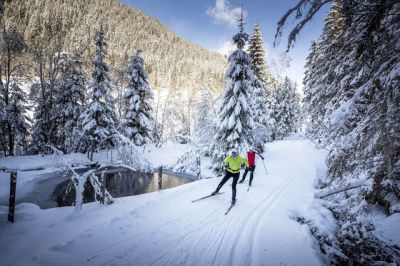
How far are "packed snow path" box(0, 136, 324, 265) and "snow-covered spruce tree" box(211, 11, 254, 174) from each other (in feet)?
26.4

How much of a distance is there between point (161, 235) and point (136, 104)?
72.0 feet

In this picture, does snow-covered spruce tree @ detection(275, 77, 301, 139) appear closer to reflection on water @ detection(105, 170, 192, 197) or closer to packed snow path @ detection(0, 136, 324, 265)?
reflection on water @ detection(105, 170, 192, 197)

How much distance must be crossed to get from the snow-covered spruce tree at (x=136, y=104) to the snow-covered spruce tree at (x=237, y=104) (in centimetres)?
1220

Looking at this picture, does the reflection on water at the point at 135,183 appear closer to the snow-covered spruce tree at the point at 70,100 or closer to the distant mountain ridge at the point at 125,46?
the snow-covered spruce tree at the point at 70,100

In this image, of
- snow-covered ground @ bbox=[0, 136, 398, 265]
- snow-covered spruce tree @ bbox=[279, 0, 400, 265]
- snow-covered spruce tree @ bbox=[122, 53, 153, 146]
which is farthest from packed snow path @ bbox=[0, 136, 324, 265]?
snow-covered spruce tree @ bbox=[122, 53, 153, 146]

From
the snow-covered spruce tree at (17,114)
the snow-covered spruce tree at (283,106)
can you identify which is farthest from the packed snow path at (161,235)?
the snow-covered spruce tree at (283,106)

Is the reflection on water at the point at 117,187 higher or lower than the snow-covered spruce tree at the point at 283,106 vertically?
lower

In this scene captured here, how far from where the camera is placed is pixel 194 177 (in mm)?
21703

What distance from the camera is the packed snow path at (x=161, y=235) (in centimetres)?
496

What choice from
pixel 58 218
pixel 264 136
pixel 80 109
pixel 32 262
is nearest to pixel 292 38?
pixel 32 262

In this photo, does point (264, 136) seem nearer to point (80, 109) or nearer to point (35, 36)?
point (80, 109)

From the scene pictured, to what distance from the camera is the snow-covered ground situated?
16.3 feet

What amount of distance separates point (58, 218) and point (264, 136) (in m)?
22.4

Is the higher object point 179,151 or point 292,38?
point 292,38
